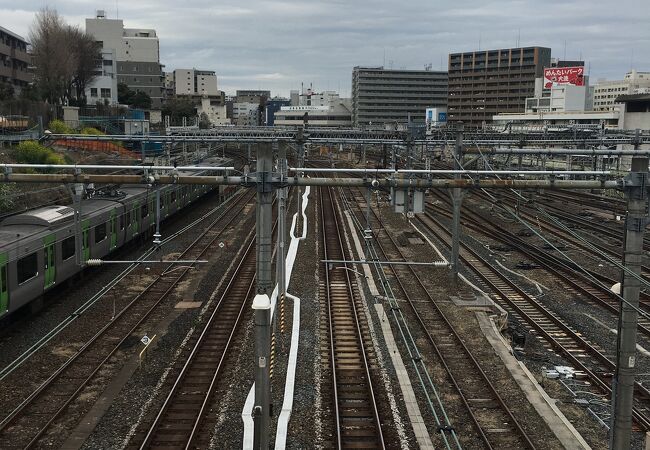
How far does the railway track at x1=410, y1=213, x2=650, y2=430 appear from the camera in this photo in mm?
11680

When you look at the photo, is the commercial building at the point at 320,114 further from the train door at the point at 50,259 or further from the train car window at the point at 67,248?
the train door at the point at 50,259

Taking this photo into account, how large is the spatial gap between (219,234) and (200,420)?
18852mm

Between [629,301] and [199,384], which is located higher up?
[629,301]

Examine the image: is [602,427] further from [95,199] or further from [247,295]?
[95,199]

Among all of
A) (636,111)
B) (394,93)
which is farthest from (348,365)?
(394,93)

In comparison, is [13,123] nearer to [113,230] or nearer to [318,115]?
[113,230]

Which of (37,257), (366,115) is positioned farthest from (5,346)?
(366,115)

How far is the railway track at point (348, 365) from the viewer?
32.8ft

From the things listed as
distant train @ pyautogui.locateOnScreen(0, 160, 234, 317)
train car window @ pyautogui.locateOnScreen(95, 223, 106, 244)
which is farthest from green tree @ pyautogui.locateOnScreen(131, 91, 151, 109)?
train car window @ pyautogui.locateOnScreen(95, 223, 106, 244)

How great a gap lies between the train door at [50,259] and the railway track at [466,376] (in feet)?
30.6

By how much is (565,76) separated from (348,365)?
90080 millimetres

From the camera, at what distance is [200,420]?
10.3 meters

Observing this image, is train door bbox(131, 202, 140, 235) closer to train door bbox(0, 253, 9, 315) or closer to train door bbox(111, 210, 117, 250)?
train door bbox(111, 210, 117, 250)

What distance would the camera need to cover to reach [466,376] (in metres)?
12.4
